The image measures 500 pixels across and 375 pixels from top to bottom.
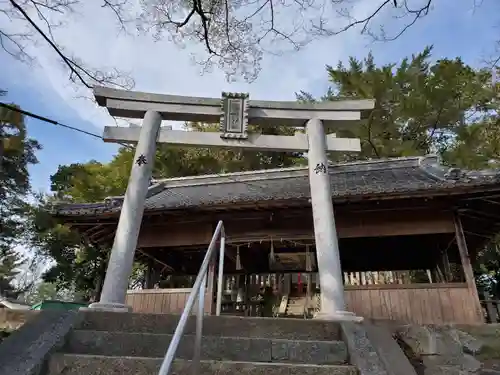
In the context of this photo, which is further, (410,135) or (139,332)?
(410,135)

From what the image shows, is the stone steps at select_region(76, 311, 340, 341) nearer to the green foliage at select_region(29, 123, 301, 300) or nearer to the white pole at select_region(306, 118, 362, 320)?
the white pole at select_region(306, 118, 362, 320)

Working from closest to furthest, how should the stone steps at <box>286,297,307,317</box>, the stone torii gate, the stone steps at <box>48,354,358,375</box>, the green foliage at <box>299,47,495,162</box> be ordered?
1. the stone steps at <box>48,354,358,375</box>
2. the stone torii gate
3. the stone steps at <box>286,297,307,317</box>
4. the green foliage at <box>299,47,495,162</box>

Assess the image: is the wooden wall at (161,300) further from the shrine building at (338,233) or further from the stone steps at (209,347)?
the stone steps at (209,347)

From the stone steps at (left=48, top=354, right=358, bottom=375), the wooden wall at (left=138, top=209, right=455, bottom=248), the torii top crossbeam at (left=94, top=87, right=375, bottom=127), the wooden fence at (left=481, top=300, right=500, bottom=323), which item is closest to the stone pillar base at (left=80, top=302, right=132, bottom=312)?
the stone steps at (left=48, top=354, right=358, bottom=375)

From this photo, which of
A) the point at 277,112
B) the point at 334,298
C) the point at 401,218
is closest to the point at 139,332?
the point at 334,298

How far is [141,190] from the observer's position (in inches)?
203

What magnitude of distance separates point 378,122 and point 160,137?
12.2 metres

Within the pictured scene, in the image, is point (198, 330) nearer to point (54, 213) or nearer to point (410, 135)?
point (54, 213)

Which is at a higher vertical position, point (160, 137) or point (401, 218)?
point (160, 137)

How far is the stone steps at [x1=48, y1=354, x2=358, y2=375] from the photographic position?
8.77 ft

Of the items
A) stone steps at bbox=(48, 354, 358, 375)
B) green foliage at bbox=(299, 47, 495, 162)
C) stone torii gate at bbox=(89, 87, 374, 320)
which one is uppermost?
green foliage at bbox=(299, 47, 495, 162)

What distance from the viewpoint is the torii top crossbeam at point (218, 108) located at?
568 centimetres

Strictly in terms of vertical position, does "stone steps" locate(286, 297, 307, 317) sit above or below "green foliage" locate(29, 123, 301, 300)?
below

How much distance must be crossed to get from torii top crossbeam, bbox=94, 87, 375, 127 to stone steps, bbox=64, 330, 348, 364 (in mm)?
3571
